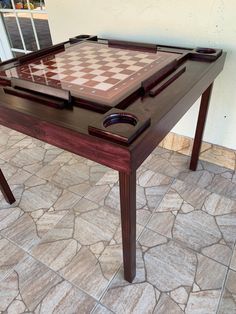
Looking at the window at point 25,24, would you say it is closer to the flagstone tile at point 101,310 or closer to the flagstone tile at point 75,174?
the flagstone tile at point 75,174

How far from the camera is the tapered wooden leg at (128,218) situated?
0.81m

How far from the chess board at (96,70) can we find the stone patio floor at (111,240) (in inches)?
30.8

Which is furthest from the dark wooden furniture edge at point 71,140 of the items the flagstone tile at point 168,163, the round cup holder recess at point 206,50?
the flagstone tile at point 168,163

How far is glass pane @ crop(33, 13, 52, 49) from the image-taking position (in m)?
2.18

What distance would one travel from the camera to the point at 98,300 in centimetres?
111

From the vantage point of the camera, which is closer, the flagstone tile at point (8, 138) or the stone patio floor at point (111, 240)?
the stone patio floor at point (111, 240)

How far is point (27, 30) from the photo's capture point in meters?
2.38

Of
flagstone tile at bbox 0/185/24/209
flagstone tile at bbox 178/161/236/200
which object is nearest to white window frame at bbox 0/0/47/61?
flagstone tile at bbox 0/185/24/209

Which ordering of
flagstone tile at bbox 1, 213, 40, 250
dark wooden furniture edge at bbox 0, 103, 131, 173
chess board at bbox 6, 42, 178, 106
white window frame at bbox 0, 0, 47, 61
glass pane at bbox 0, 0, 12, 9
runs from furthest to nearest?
glass pane at bbox 0, 0, 12, 9 < white window frame at bbox 0, 0, 47, 61 < flagstone tile at bbox 1, 213, 40, 250 < chess board at bbox 6, 42, 178, 106 < dark wooden furniture edge at bbox 0, 103, 131, 173

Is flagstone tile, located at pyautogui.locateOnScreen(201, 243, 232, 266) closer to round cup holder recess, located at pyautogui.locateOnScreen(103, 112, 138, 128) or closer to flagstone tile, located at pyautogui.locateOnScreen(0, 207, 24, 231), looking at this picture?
round cup holder recess, located at pyautogui.locateOnScreen(103, 112, 138, 128)

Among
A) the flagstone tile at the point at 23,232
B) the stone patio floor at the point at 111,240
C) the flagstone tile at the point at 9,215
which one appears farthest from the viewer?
the flagstone tile at the point at 9,215

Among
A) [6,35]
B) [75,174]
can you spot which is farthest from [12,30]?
[75,174]

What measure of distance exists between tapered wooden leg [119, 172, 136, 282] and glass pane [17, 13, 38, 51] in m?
2.13

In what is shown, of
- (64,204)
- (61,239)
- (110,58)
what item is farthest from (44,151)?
(110,58)
